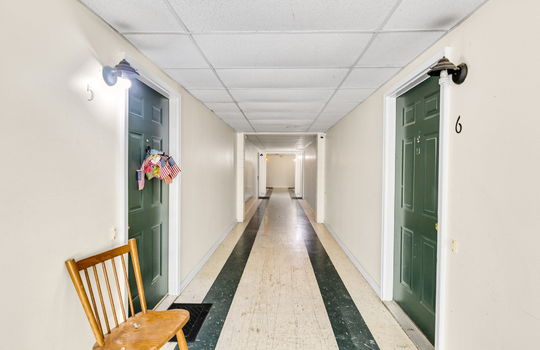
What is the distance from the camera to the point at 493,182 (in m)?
1.36

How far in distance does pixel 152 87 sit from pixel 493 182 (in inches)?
107

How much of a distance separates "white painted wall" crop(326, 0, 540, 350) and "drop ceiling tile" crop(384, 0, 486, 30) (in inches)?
3.0

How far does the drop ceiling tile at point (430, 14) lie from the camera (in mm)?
1426

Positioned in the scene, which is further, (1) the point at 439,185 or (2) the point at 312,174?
(2) the point at 312,174

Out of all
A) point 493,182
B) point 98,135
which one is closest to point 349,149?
point 493,182

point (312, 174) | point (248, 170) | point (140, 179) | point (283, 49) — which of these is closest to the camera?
point (283, 49)

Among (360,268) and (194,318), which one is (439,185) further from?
(194,318)

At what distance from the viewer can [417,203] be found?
2283mm

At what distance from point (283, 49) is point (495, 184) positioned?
1.65 m

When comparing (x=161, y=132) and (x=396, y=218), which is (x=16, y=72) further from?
(x=396, y=218)

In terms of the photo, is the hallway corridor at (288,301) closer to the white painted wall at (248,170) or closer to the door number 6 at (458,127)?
the door number 6 at (458,127)

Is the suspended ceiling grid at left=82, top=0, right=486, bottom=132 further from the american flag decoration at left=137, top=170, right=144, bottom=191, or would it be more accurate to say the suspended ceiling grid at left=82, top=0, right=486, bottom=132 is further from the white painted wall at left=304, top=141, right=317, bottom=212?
the white painted wall at left=304, top=141, right=317, bottom=212

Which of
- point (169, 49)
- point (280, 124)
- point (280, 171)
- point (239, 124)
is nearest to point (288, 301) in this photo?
point (169, 49)

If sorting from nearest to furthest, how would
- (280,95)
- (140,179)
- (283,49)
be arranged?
1. (283,49)
2. (140,179)
3. (280,95)
